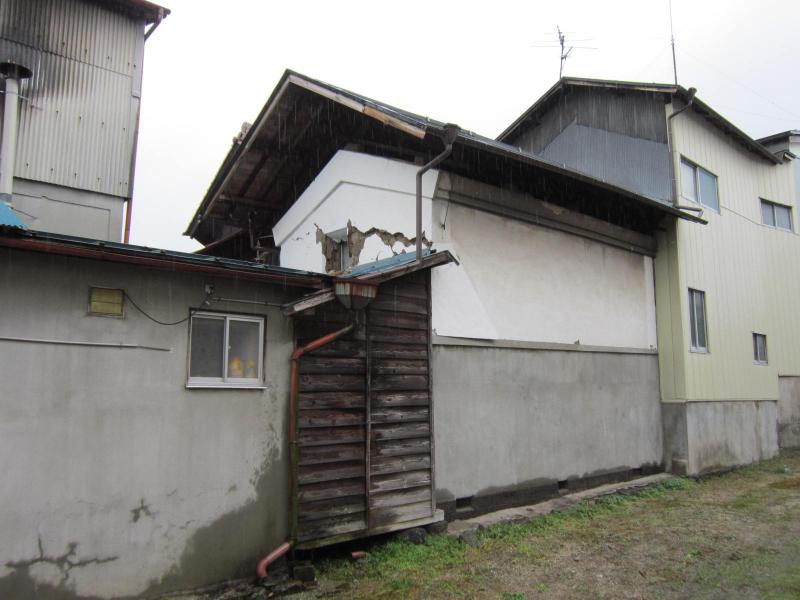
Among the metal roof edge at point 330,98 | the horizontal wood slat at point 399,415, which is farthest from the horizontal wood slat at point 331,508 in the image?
the metal roof edge at point 330,98

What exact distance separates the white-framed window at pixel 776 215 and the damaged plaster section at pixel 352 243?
36.8ft

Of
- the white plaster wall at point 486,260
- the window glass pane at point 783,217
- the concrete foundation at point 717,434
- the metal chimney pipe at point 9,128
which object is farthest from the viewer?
the window glass pane at point 783,217

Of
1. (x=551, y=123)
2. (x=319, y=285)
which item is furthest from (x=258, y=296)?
(x=551, y=123)

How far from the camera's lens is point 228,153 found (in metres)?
9.30

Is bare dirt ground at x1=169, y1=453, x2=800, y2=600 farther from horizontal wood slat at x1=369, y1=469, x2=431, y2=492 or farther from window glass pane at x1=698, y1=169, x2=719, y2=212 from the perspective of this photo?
window glass pane at x1=698, y1=169, x2=719, y2=212

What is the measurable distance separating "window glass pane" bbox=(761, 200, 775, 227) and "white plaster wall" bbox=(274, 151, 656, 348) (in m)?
6.09

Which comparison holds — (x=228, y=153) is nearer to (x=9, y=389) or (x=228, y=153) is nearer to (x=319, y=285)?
(x=319, y=285)

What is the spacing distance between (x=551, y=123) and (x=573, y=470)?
9.25m

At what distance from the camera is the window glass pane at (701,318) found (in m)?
11.4

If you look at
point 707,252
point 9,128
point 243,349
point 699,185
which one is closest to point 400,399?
point 243,349

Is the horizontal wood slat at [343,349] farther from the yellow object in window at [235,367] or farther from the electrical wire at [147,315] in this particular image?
the electrical wire at [147,315]

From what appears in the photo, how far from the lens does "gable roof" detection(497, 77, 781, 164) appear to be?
1137 centimetres

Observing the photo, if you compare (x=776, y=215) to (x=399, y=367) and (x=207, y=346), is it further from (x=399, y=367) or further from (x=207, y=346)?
(x=207, y=346)

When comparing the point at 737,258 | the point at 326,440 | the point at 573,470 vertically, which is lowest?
the point at 573,470
